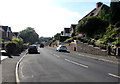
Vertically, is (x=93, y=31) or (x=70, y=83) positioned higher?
(x=93, y=31)

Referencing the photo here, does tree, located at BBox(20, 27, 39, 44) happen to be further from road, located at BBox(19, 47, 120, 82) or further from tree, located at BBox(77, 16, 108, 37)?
road, located at BBox(19, 47, 120, 82)

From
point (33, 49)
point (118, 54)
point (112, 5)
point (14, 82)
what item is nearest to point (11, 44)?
point (33, 49)

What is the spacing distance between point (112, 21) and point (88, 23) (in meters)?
6.51

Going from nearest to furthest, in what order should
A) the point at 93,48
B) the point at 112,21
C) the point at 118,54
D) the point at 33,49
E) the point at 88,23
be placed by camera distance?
1. the point at 118,54
2. the point at 93,48
3. the point at 33,49
4. the point at 112,21
5. the point at 88,23

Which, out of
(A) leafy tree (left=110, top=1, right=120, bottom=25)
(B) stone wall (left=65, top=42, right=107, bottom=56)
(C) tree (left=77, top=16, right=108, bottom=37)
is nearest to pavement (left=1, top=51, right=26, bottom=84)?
(B) stone wall (left=65, top=42, right=107, bottom=56)

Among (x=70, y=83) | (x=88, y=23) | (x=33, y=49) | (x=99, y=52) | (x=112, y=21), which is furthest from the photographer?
(x=88, y=23)

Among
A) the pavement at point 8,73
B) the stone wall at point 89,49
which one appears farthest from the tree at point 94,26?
the pavement at point 8,73

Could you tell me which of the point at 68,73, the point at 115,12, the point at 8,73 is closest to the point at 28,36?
the point at 115,12

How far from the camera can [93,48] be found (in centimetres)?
3216

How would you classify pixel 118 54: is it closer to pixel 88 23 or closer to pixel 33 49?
pixel 33 49

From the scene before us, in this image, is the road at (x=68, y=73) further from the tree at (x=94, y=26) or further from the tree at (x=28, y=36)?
the tree at (x=28, y=36)

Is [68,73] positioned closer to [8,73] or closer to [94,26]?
[8,73]

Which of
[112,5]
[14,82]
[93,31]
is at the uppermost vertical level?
[112,5]

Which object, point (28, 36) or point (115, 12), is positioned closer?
point (115, 12)
